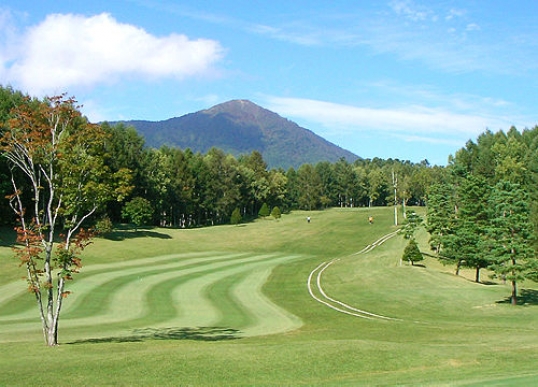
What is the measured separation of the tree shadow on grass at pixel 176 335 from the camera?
24.0 metres

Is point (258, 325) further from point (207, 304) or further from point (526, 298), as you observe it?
point (526, 298)

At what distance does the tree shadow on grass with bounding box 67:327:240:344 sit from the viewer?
24.0 metres

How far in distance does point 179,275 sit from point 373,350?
1399 inches

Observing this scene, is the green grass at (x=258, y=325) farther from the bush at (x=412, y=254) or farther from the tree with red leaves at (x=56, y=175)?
the tree with red leaves at (x=56, y=175)

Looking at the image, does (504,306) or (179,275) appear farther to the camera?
(179,275)

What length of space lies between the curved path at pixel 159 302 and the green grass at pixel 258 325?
0.11m

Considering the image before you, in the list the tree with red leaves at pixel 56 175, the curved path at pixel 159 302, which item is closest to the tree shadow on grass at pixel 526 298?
the curved path at pixel 159 302

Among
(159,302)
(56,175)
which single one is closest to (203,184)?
(159,302)

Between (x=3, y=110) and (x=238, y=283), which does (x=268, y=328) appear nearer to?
(x=238, y=283)

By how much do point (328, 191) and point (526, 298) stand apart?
14333 cm

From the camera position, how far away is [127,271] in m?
53.5

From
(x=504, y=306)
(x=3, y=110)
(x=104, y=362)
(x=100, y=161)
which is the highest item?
(x=3, y=110)

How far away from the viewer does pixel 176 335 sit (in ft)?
85.3

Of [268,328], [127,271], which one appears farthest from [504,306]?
[127,271]
